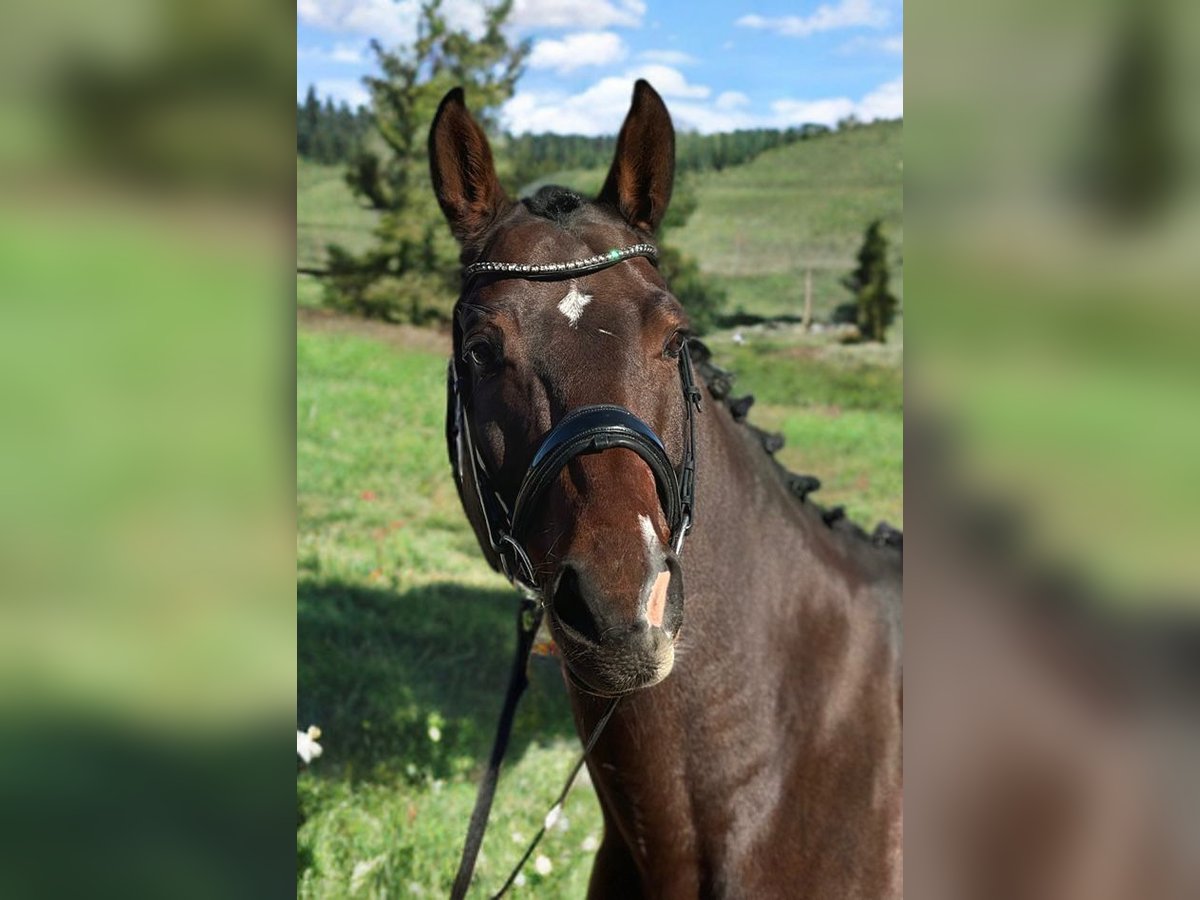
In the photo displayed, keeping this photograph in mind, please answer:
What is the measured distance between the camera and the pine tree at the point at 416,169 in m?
10.5

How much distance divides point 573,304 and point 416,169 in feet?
→ 28.9

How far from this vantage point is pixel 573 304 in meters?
2.49

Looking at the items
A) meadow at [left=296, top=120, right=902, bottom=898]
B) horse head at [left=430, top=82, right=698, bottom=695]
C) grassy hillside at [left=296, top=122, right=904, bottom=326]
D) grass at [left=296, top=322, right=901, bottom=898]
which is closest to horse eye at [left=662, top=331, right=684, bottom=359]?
horse head at [left=430, top=82, right=698, bottom=695]

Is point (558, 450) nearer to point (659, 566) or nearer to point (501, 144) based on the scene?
point (659, 566)

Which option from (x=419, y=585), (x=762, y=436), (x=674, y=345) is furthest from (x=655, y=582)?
(x=419, y=585)

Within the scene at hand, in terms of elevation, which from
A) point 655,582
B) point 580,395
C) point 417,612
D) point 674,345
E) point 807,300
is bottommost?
point 417,612

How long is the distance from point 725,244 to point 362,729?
8218mm

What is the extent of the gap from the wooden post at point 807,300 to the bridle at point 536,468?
31.4 feet

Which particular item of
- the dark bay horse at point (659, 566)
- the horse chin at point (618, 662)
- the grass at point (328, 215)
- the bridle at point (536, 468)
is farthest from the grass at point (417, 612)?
the horse chin at point (618, 662)

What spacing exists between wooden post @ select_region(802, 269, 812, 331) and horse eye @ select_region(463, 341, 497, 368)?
9854 millimetres
